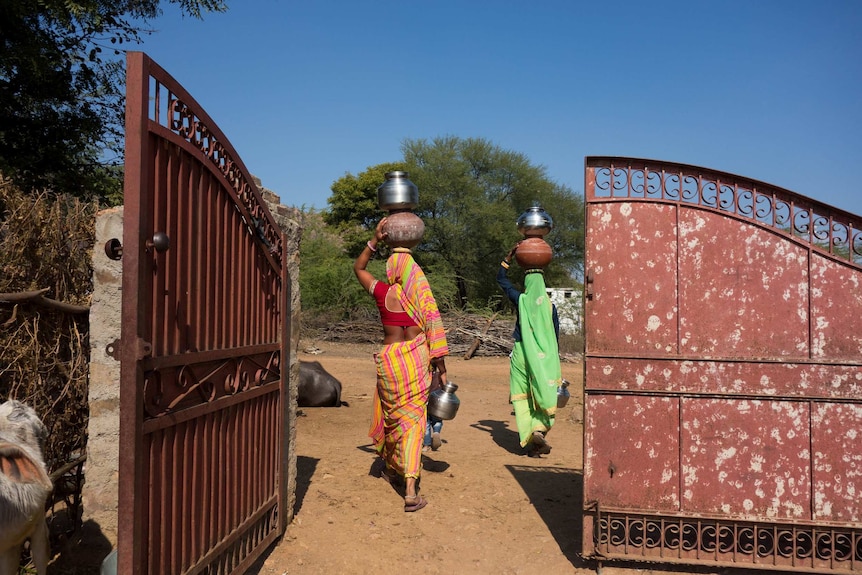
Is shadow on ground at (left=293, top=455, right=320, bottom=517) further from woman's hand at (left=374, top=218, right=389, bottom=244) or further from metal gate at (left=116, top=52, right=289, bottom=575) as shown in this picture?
woman's hand at (left=374, top=218, right=389, bottom=244)

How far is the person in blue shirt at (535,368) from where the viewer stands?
6297 millimetres

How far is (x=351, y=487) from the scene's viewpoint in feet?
17.3

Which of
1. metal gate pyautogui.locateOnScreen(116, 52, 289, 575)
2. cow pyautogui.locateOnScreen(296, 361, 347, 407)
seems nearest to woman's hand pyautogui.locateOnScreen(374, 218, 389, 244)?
metal gate pyautogui.locateOnScreen(116, 52, 289, 575)

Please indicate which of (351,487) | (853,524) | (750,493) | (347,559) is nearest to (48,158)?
(351,487)

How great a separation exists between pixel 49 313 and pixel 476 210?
24677 mm

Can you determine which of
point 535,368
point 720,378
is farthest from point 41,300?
point 535,368

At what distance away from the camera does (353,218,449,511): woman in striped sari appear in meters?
4.95

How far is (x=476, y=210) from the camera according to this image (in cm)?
2736

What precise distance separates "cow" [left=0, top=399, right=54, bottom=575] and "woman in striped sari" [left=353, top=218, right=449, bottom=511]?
2.68 m

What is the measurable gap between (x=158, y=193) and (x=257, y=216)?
3.57ft

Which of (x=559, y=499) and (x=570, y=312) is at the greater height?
(x=570, y=312)

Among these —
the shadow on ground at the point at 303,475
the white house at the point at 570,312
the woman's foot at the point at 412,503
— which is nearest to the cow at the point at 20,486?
the shadow on ground at the point at 303,475

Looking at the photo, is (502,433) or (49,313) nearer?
(49,313)

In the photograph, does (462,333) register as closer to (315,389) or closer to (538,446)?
(315,389)
